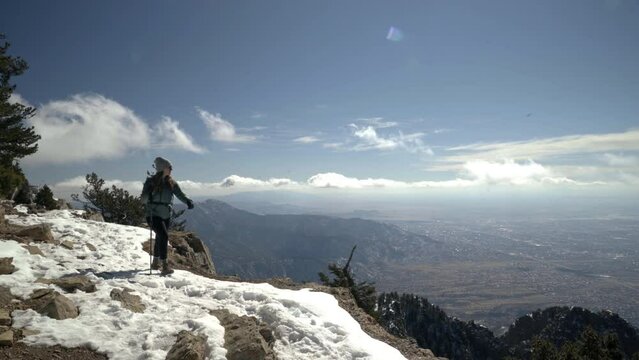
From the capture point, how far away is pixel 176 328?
8.41 meters

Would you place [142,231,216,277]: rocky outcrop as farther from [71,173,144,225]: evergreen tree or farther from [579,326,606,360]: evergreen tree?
[579,326,606,360]: evergreen tree

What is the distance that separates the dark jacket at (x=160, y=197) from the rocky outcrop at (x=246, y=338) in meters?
5.06

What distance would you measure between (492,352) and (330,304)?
136 metres

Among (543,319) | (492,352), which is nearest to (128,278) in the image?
(492,352)

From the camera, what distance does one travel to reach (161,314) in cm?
911

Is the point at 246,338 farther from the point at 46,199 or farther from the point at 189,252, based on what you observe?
the point at 46,199

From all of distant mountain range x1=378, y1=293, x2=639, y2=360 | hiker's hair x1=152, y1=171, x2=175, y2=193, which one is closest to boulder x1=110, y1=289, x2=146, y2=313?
hiker's hair x1=152, y1=171, x2=175, y2=193

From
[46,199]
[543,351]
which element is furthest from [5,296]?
[543,351]

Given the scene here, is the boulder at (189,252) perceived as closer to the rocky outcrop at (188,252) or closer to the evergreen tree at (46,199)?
the rocky outcrop at (188,252)

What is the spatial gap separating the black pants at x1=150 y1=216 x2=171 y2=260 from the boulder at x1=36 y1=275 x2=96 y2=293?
120 inches

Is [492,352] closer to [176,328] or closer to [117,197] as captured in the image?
[117,197]

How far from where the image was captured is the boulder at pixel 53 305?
7.97 m

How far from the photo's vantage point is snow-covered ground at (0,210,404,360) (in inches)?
301

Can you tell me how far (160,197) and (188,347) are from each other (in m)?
7.05
